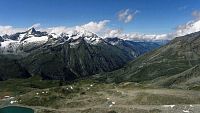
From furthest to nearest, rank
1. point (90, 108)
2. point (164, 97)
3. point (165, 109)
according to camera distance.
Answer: point (164, 97), point (90, 108), point (165, 109)

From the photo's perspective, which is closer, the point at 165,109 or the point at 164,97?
the point at 165,109

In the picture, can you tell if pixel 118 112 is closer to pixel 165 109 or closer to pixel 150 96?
pixel 165 109

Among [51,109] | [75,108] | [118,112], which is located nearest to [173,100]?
[118,112]

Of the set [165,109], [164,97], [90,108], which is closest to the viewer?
[165,109]

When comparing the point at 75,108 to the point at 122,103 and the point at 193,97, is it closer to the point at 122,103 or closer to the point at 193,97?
the point at 122,103

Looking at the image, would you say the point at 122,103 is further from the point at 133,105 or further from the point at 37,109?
the point at 37,109

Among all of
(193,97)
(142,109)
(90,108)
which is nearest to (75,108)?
(90,108)

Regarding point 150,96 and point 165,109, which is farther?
point 150,96
